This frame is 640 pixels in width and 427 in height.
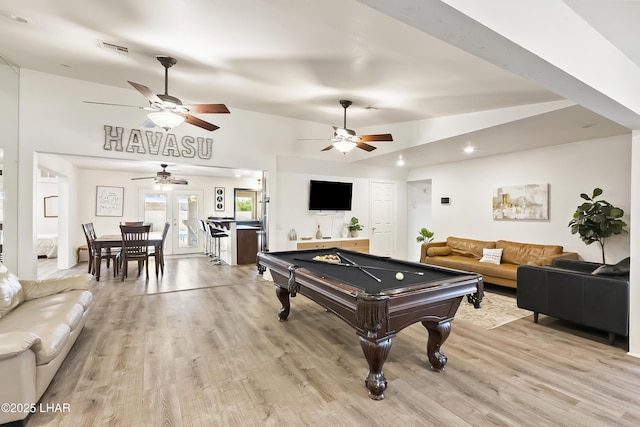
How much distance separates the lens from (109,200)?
8625mm

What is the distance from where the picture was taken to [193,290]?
17.5ft

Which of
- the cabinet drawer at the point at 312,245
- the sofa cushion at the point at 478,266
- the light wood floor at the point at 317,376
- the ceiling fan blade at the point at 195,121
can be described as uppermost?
the ceiling fan blade at the point at 195,121

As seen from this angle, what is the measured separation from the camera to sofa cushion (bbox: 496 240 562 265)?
5.09 m

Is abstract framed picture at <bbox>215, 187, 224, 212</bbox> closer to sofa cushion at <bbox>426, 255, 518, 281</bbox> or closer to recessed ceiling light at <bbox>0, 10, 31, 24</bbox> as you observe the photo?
sofa cushion at <bbox>426, 255, 518, 281</bbox>

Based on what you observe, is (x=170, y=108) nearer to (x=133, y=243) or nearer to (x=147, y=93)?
(x=147, y=93)

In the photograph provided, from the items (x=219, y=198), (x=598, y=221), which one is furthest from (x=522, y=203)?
(x=219, y=198)

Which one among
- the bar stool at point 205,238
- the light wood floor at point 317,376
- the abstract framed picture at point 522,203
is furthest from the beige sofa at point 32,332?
the abstract framed picture at point 522,203

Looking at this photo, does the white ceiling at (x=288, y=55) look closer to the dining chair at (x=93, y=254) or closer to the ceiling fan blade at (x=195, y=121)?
the ceiling fan blade at (x=195, y=121)

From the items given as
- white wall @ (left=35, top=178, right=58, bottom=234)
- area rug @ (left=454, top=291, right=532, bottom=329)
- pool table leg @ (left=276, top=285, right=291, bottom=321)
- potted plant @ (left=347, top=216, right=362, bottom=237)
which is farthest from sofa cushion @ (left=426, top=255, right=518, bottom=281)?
white wall @ (left=35, top=178, right=58, bottom=234)

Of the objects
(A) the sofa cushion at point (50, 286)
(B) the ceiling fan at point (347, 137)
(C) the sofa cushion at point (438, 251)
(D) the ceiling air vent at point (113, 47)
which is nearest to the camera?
(D) the ceiling air vent at point (113, 47)

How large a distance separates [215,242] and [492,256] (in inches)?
268

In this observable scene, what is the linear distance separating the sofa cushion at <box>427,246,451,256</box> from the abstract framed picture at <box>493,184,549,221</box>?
110 centimetres

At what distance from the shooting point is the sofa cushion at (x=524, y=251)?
5.09 m

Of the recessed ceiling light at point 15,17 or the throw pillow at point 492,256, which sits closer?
the recessed ceiling light at point 15,17
